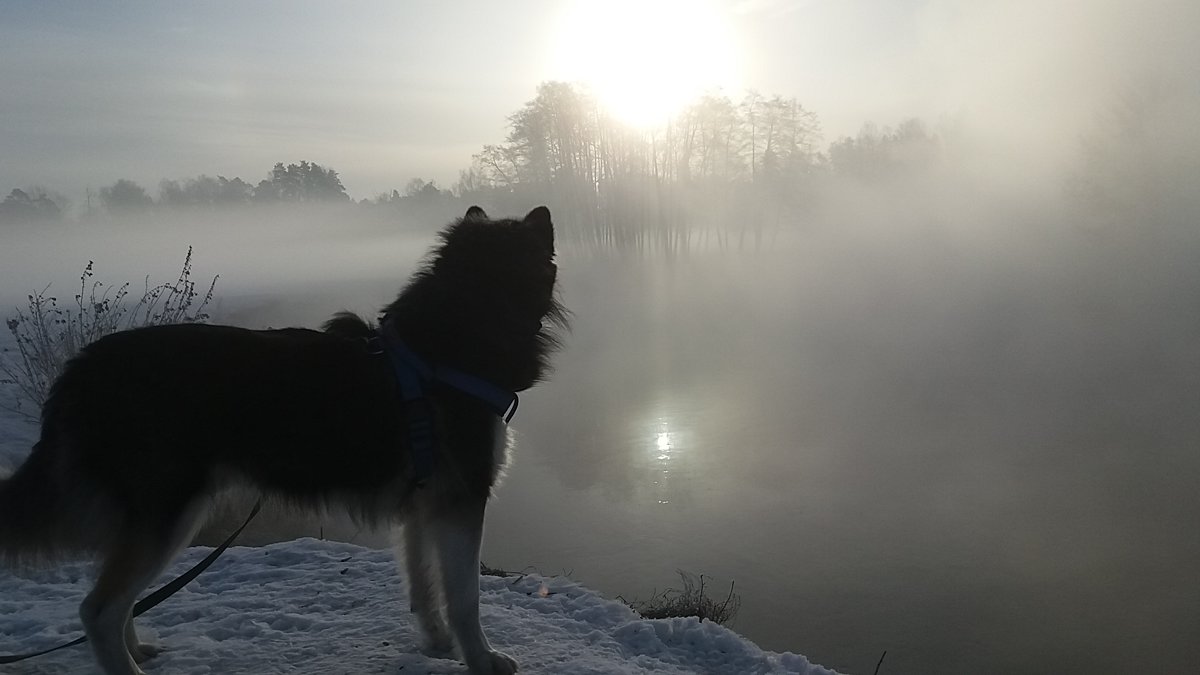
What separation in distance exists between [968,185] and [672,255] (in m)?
49.9

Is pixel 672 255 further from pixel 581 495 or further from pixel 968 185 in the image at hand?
pixel 968 185

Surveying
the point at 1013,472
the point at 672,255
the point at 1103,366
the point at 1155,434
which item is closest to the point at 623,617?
the point at 1013,472

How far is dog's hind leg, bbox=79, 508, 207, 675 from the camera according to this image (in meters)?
3.02

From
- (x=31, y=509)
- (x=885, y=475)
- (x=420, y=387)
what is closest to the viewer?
(x=31, y=509)

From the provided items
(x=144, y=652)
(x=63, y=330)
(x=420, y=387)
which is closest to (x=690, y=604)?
(x=420, y=387)

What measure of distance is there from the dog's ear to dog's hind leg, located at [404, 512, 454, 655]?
168cm

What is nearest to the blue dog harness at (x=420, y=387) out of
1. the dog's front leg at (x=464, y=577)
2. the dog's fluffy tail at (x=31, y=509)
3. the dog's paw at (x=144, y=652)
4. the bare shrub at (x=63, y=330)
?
the dog's front leg at (x=464, y=577)

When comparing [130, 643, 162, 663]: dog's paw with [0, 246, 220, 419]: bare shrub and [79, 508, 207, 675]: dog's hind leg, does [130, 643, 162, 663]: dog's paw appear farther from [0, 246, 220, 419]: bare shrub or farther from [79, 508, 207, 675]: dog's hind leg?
[0, 246, 220, 419]: bare shrub

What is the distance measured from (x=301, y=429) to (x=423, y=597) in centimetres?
130

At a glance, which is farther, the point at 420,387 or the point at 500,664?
the point at 500,664

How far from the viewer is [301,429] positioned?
121 inches

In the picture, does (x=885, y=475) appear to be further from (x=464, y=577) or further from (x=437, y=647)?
(x=464, y=577)

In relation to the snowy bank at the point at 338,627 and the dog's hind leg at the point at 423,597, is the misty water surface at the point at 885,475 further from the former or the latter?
the snowy bank at the point at 338,627

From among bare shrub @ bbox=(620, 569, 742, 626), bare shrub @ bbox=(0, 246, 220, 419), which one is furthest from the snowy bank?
bare shrub @ bbox=(0, 246, 220, 419)
